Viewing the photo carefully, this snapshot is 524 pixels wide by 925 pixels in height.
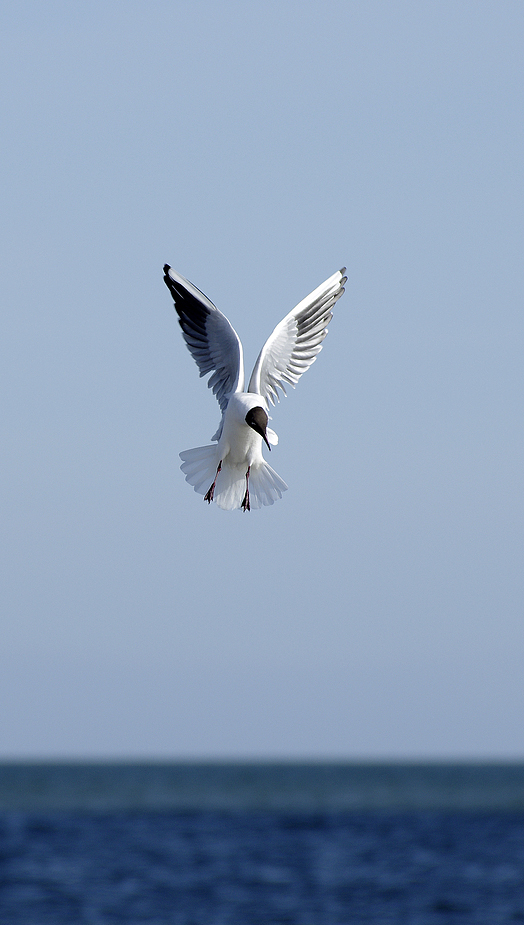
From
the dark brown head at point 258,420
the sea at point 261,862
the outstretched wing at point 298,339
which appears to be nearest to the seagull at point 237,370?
the outstretched wing at point 298,339

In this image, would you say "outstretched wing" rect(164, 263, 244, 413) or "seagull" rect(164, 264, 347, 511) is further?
"outstretched wing" rect(164, 263, 244, 413)

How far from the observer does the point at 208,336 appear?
818cm

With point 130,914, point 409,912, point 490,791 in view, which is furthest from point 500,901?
point 490,791

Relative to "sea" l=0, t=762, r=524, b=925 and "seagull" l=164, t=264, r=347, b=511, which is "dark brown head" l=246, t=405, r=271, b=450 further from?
"sea" l=0, t=762, r=524, b=925

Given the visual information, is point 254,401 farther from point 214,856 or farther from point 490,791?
point 490,791

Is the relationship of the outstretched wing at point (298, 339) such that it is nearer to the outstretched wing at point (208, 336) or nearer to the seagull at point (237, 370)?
the seagull at point (237, 370)

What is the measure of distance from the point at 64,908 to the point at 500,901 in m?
7.98

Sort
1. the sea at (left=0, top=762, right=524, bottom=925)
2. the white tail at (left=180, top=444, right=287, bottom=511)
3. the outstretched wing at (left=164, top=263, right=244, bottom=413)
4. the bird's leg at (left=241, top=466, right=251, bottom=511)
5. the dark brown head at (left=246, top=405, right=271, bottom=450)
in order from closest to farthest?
1. the dark brown head at (left=246, top=405, right=271, bottom=450)
2. the bird's leg at (left=241, top=466, right=251, bottom=511)
3. the white tail at (left=180, top=444, right=287, bottom=511)
4. the outstretched wing at (left=164, top=263, right=244, bottom=413)
5. the sea at (left=0, top=762, right=524, bottom=925)

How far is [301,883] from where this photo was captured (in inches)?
1059

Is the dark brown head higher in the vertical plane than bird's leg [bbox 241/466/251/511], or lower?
higher

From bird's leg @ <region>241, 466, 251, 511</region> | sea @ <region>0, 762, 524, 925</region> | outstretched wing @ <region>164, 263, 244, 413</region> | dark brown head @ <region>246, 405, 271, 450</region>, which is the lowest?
sea @ <region>0, 762, 524, 925</region>

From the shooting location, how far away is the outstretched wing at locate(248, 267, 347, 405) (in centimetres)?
812

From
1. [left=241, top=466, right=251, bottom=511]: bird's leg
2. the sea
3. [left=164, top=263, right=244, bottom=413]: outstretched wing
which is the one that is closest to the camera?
[left=241, top=466, right=251, bottom=511]: bird's leg

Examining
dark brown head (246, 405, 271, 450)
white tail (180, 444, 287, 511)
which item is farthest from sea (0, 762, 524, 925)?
dark brown head (246, 405, 271, 450)
